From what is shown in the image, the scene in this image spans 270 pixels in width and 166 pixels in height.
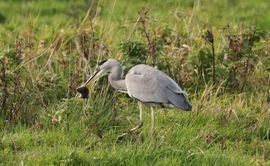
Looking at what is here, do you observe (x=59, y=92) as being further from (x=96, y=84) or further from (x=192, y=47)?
(x=192, y=47)

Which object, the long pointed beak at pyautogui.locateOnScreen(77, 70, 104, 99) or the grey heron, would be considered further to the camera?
the long pointed beak at pyautogui.locateOnScreen(77, 70, 104, 99)

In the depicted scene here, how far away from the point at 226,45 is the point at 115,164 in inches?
120

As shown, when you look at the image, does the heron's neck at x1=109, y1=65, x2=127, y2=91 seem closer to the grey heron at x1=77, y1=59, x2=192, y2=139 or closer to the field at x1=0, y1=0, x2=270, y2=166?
the grey heron at x1=77, y1=59, x2=192, y2=139

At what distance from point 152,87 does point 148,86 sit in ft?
0.13

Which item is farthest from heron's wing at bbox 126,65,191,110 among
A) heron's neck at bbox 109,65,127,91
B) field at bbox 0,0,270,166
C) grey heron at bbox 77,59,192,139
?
field at bbox 0,0,270,166

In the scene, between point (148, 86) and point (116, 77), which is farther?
point (116, 77)

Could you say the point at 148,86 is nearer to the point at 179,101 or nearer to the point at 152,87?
the point at 152,87

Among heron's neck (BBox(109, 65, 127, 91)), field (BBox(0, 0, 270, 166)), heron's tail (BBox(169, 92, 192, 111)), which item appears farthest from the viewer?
heron's neck (BBox(109, 65, 127, 91))

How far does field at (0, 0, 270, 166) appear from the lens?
6602mm

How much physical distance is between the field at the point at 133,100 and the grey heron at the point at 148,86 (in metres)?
0.31

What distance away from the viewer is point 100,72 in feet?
23.7

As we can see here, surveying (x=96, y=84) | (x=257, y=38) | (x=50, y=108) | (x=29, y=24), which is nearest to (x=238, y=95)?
(x=257, y=38)

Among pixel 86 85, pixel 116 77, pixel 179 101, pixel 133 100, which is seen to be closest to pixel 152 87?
pixel 179 101

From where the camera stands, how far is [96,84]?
26.4 feet
